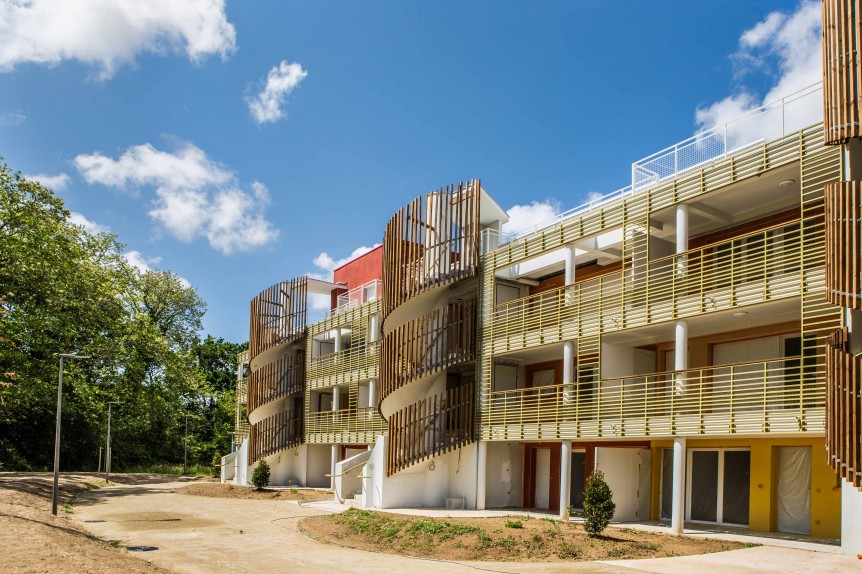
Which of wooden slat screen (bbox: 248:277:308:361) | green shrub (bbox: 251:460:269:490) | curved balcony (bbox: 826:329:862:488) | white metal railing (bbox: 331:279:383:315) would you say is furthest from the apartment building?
wooden slat screen (bbox: 248:277:308:361)

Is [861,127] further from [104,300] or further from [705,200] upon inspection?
[104,300]

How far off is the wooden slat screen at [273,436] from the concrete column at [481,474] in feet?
60.7

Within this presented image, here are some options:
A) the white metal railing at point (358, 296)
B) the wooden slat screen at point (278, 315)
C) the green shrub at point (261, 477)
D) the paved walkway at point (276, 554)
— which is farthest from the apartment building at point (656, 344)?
the wooden slat screen at point (278, 315)

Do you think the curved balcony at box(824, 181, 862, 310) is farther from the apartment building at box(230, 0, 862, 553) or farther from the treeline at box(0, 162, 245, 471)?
the treeline at box(0, 162, 245, 471)

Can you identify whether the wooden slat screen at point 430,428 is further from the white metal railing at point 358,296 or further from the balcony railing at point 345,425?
the white metal railing at point 358,296

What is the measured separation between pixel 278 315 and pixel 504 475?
21.0 metres

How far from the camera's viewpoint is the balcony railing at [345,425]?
37438 millimetres

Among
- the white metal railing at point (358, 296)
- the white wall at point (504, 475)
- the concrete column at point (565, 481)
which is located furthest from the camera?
the white metal railing at point (358, 296)

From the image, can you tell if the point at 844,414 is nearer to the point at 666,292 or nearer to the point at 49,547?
the point at 666,292

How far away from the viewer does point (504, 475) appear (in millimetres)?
→ 29250

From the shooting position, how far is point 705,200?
21047 millimetres

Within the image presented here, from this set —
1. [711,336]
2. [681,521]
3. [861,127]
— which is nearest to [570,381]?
[711,336]

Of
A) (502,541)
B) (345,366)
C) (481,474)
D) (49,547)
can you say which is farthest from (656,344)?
(345,366)

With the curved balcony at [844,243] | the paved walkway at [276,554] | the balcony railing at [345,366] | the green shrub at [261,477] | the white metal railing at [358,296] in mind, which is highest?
the white metal railing at [358,296]
